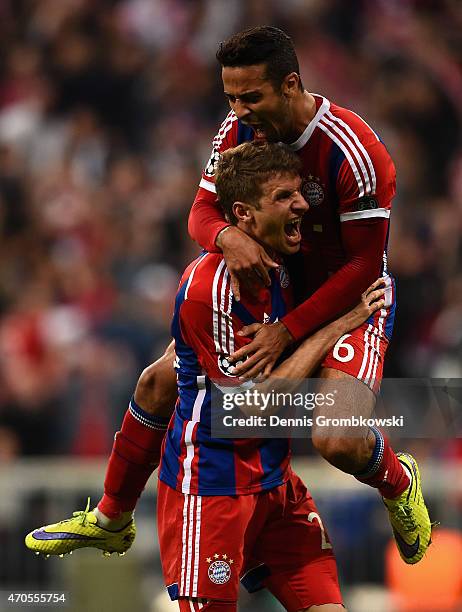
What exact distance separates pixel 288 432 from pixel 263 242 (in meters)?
0.68

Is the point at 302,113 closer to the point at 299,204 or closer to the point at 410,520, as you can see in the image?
the point at 299,204

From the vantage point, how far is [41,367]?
9.36 m

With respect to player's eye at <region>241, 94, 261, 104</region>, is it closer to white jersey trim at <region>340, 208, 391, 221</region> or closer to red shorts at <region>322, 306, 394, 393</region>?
white jersey trim at <region>340, 208, 391, 221</region>

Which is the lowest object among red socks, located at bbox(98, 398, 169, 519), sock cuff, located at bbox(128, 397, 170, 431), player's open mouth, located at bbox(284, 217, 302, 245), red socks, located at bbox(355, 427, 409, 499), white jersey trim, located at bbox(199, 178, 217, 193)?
red socks, located at bbox(355, 427, 409, 499)

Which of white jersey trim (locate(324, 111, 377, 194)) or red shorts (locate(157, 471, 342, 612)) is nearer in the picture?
red shorts (locate(157, 471, 342, 612))

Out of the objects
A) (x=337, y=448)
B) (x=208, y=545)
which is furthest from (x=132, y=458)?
(x=337, y=448)

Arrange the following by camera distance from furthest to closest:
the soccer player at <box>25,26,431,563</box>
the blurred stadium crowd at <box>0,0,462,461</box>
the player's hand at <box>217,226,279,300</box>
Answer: the blurred stadium crowd at <box>0,0,462,461</box>, the soccer player at <box>25,26,431,563</box>, the player's hand at <box>217,226,279,300</box>

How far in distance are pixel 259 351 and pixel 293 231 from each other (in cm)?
44

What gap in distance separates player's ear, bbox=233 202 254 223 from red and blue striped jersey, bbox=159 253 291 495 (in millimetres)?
159

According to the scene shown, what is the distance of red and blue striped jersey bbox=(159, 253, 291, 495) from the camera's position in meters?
4.66

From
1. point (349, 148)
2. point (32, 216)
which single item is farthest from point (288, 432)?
point (32, 216)

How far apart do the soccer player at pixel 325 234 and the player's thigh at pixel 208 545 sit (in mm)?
382

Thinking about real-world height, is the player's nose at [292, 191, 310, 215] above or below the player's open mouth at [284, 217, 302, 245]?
above

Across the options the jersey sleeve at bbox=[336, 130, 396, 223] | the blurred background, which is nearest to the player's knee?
the jersey sleeve at bbox=[336, 130, 396, 223]
